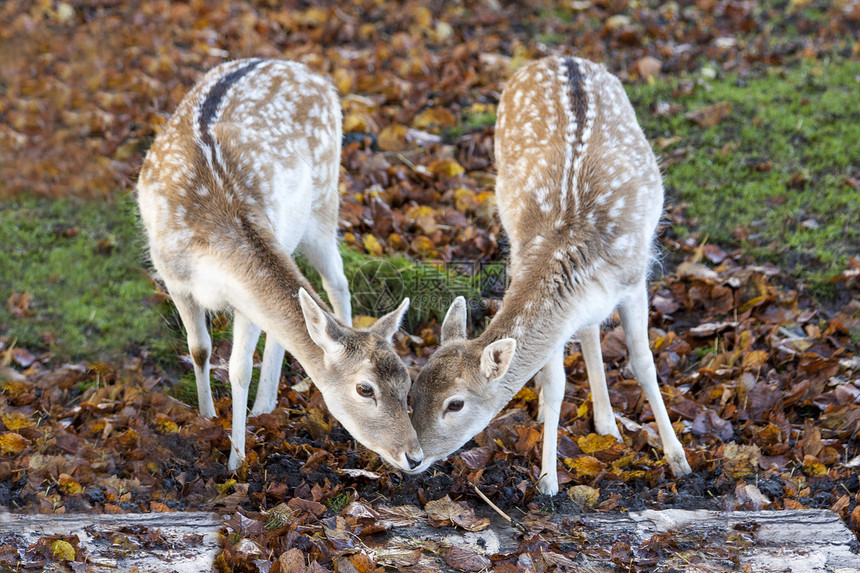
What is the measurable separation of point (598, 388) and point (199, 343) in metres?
2.51

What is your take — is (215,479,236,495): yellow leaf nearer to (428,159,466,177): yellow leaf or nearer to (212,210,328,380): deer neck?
(212,210,328,380): deer neck

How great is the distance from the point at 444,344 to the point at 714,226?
389cm

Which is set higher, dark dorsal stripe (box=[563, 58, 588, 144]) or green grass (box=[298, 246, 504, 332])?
dark dorsal stripe (box=[563, 58, 588, 144])

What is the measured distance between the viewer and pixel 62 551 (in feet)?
11.8

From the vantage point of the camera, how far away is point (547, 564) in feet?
13.0

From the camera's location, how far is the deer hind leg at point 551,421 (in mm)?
4914

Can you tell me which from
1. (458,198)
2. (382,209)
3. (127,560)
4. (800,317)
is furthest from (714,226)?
(127,560)

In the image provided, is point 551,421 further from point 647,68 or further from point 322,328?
point 647,68

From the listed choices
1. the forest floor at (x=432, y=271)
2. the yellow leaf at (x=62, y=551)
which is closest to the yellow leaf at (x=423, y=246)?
the forest floor at (x=432, y=271)

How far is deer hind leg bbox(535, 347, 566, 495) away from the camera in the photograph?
4914 millimetres

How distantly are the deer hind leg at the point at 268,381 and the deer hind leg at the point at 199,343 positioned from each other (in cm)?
30

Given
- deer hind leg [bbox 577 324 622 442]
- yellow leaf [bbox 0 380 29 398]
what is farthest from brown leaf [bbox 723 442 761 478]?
yellow leaf [bbox 0 380 29 398]

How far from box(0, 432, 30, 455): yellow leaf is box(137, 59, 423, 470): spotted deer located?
110cm

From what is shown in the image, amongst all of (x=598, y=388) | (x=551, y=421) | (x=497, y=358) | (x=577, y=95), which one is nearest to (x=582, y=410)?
(x=598, y=388)
